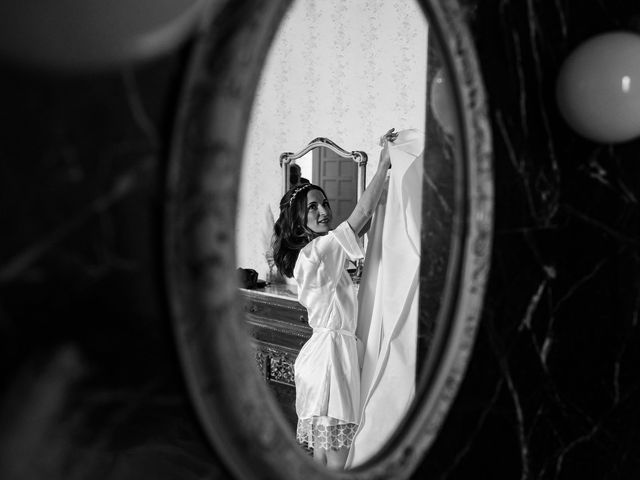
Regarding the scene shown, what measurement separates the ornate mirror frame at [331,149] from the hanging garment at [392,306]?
125 cm

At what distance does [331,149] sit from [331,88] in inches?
11.8

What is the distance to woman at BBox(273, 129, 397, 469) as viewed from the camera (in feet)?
5.25

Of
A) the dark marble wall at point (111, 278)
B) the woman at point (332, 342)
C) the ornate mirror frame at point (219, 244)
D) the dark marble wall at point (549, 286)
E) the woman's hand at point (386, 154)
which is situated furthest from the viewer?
the woman at point (332, 342)

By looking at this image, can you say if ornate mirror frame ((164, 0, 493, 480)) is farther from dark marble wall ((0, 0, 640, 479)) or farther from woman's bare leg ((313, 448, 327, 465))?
woman's bare leg ((313, 448, 327, 465))

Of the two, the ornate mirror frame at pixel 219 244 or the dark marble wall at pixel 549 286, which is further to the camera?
the dark marble wall at pixel 549 286

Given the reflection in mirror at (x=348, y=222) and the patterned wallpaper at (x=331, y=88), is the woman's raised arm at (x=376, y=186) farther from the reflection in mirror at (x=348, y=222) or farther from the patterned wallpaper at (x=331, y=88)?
the patterned wallpaper at (x=331, y=88)

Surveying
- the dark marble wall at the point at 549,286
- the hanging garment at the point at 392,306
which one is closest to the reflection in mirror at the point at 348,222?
the hanging garment at the point at 392,306

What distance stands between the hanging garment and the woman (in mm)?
111

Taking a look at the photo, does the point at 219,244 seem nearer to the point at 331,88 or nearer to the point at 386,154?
the point at 386,154

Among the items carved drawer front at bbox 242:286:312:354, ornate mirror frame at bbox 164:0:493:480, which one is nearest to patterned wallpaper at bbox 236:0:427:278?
carved drawer front at bbox 242:286:312:354

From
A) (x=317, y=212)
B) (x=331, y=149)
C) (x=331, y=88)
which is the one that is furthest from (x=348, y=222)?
(x=331, y=88)

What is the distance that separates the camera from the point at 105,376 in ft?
2.08

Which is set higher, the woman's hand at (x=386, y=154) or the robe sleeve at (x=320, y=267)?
the woman's hand at (x=386, y=154)

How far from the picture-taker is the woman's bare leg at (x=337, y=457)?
1560 mm
